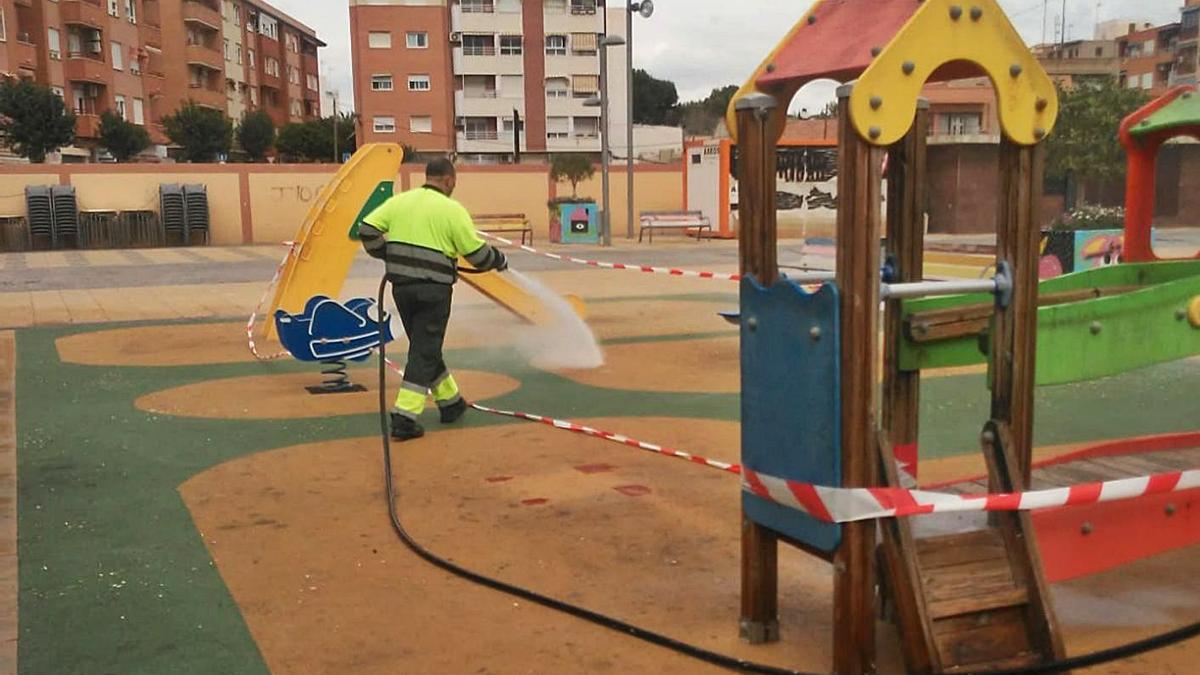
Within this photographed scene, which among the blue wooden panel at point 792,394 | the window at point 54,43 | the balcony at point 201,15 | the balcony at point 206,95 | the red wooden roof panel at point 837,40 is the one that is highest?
the balcony at point 201,15

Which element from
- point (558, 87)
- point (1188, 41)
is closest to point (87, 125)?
point (558, 87)

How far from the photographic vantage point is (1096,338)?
3883 millimetres

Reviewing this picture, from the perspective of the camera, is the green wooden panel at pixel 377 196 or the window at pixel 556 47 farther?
the window at pixel 556 47

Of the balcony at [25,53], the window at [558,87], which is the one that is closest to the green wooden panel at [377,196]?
the balcony at [25,53]

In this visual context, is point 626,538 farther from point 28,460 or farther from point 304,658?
point 28,460

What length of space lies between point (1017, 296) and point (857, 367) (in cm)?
67

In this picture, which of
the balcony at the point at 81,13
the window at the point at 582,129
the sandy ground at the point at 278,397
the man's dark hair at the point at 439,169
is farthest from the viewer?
the window at the point at 582,129

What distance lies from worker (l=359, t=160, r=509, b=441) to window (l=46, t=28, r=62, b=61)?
179 ft

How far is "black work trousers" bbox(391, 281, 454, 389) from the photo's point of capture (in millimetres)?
6898

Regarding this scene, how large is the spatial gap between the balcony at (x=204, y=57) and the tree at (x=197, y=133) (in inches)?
511

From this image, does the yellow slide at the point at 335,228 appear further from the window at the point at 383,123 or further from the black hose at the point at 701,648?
the window at the point at 383,123

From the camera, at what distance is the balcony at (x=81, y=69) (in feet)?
182

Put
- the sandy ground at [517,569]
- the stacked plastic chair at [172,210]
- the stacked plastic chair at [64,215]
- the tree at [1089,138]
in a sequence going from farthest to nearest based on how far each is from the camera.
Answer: the tree at [1089,138]
the stacked plastic chair at [172,210]
the stacked plastic chair at [64,215]
the sandy ground at [517,569]

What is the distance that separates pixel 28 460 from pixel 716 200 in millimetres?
26810
